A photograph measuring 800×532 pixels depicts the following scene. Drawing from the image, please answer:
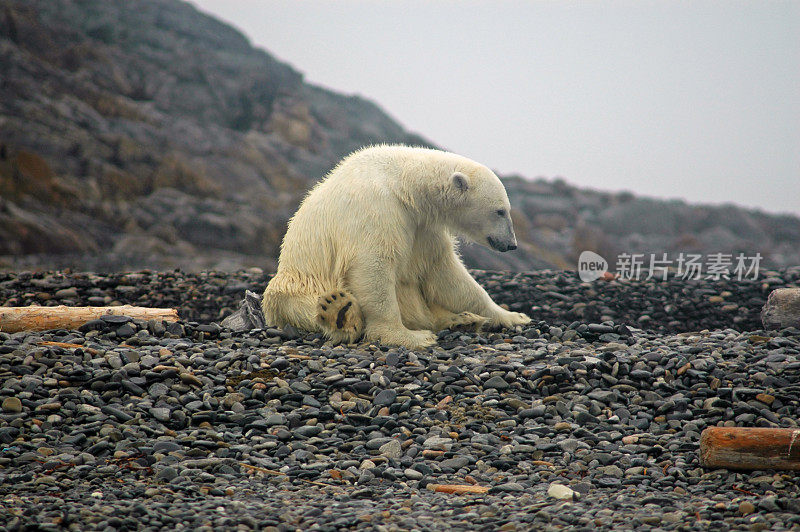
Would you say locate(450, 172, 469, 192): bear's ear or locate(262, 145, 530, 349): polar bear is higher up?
locate(450, 172, 469, 192): bear's ear

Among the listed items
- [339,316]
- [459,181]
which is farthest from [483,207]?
[339,316]

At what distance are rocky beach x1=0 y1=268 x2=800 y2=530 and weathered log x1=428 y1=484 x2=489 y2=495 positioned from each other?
0.02 meters

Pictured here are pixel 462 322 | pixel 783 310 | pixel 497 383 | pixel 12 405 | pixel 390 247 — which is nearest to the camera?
pixel 12 405

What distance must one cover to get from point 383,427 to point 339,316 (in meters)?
1.63

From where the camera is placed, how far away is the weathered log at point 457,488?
3.52 meters

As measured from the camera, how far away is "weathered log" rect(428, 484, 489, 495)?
352cm

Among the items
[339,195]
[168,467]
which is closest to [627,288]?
[339,195]

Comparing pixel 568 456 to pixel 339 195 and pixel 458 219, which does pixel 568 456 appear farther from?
pixel 339 195

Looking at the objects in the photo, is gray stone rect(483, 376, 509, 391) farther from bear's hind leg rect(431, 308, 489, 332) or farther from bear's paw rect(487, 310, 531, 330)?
bear's paw rect(487, 310, 531, 330)

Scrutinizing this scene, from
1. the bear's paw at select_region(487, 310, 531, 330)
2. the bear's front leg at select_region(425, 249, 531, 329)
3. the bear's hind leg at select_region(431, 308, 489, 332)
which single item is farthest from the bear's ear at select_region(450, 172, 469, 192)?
the bear's paw at select_region(487, 310, 531, 330)

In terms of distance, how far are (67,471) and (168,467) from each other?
58 cm

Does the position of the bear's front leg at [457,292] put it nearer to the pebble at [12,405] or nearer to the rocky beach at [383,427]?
the rocky beach at [383,427]

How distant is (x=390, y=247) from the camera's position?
5.85m

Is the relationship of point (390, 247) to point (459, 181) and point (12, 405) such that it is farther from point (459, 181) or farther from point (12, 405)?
point (12, 405)
